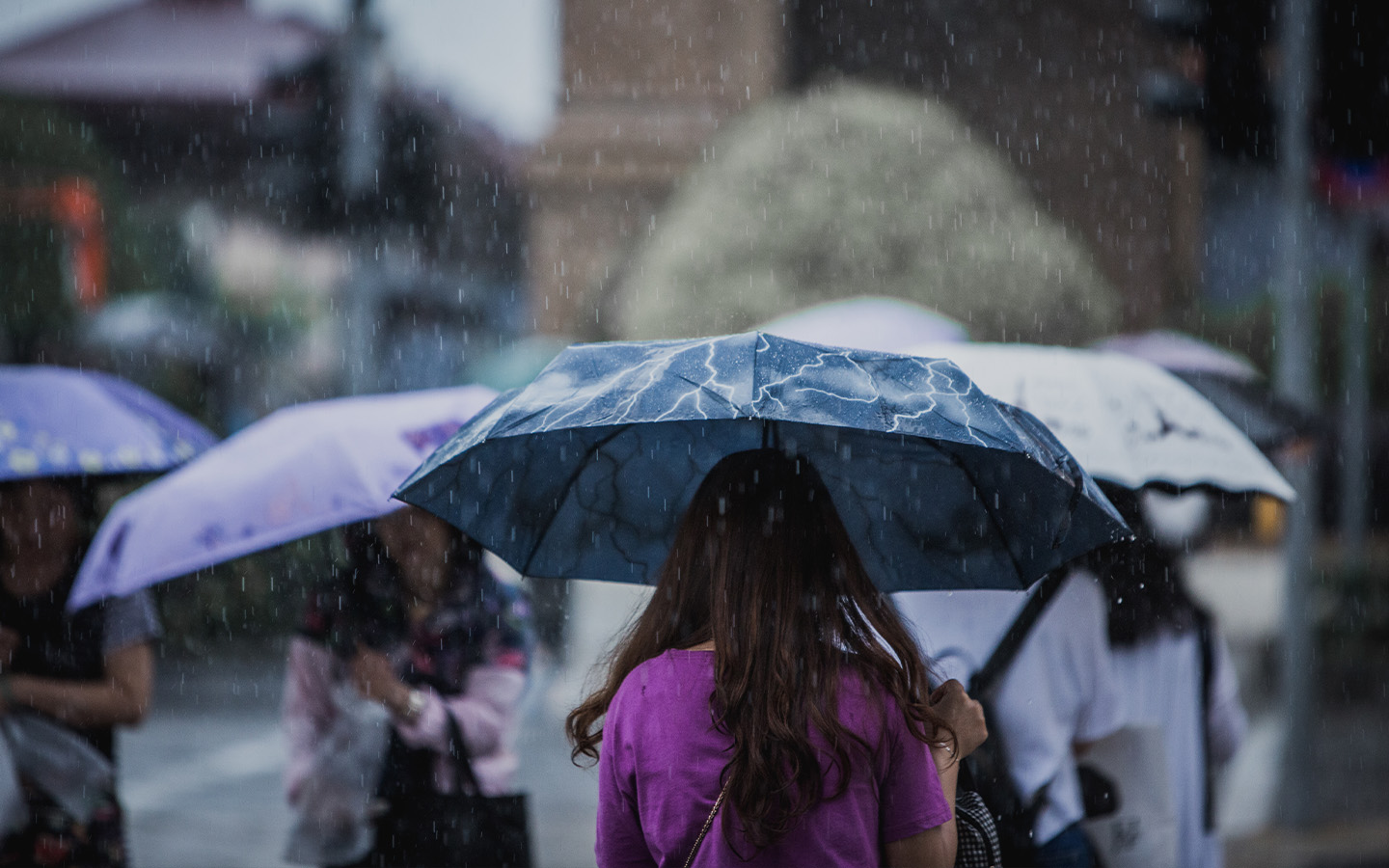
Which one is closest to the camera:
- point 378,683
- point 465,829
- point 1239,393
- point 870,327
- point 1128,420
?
point 1128,420

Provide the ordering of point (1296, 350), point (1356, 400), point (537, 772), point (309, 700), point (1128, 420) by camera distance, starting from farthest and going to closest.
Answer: point (1356, 400)
point (537, 772)
point (1296, 350)
point (309, 700)
point (1128, 420)

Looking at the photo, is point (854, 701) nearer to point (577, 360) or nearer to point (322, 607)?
point (577, 360)

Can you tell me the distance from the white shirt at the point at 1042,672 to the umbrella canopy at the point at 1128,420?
427 millimetres

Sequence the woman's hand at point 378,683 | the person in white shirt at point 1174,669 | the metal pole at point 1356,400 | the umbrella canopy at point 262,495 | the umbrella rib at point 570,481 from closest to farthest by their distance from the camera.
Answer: the umbrella rib at point 570,481 → the umbrella canopy at point 262,495 → the woman's hand at point 378,683 → the person in white shirt at point 1174,669 → the metal pole at point 1356,400

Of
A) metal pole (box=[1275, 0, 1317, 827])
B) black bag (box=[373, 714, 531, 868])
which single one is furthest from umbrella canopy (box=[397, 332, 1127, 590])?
metal pole (box=[1275, 0, 1317, 827])

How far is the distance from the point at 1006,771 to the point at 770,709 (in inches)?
55.7

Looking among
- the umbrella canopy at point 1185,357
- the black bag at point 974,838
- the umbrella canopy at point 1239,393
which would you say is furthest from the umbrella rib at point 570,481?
the umbrella canopy at point 1185,357

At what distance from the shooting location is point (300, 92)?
31.5ft

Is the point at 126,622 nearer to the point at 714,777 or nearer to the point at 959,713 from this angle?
the point at 714,777

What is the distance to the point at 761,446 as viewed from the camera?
8.45ft

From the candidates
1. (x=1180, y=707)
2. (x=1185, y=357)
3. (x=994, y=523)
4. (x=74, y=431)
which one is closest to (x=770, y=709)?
(x=994, y=523)

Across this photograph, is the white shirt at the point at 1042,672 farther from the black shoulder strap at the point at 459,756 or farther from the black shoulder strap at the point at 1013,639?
the black shoulder strap at the point at 459,756

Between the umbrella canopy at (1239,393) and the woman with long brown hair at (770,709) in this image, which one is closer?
the woman with long brown hair at (770,709)

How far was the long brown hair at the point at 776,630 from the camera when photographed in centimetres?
191
